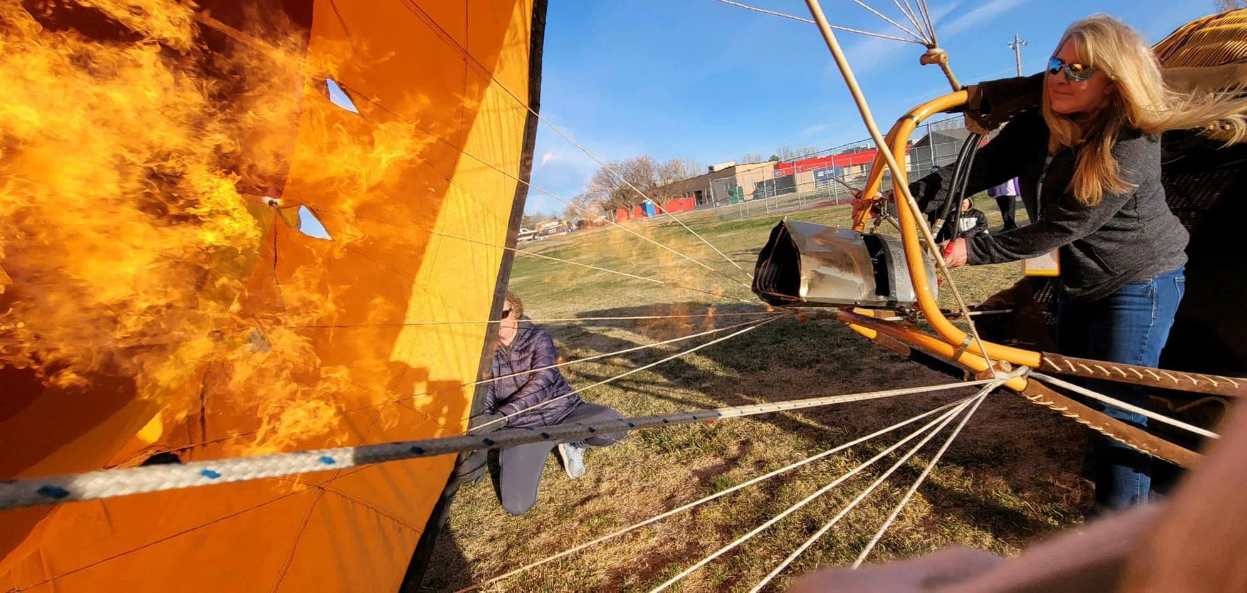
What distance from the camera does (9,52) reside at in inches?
50.1

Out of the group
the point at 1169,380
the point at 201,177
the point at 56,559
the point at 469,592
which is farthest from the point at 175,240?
the point at 1169,380

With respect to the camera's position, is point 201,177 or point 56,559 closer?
point 56,559

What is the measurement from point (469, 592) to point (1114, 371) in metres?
2.65

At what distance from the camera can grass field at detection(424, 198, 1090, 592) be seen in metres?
2.19

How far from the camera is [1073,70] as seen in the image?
58.1 inches

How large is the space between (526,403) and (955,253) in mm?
2514

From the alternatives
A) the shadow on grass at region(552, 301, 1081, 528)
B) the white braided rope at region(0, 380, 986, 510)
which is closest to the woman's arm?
the shadow on grass at region(552, 301, 1081, 528)

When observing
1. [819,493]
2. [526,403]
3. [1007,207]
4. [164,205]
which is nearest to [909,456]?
[819,493]

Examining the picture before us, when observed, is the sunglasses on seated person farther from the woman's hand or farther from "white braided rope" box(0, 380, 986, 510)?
"white braided rope" box(0, 380, 986, 510)

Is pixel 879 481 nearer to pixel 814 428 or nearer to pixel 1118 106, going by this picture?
pixel 1118 106

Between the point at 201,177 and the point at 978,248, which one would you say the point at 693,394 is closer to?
the point at 978,248

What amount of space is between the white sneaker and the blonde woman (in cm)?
238

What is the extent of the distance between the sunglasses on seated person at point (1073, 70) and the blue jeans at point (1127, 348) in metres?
0.72

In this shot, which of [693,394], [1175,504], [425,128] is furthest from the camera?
[693,394]
